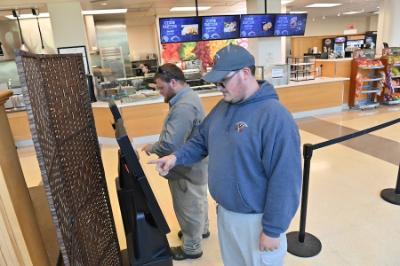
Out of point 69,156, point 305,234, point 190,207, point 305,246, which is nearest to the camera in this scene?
point 69,156

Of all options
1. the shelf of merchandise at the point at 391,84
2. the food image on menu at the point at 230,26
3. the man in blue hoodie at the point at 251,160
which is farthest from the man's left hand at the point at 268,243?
the shelf of merchandise at the point at 391,84

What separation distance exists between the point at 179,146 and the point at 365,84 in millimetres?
6784

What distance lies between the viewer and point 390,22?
763 cm

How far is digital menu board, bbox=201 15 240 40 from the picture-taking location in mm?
6184

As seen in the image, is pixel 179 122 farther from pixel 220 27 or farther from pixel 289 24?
pixel 289 24

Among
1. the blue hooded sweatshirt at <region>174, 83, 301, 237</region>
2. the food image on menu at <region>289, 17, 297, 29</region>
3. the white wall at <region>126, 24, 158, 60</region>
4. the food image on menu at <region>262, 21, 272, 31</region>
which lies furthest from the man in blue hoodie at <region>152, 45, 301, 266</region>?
the white wall at <region>126, 24, 158, 60</region>

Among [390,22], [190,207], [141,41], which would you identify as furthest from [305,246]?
[141,41]

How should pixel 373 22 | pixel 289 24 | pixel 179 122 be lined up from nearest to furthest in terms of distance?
pixel 179 122
pixel 289 24
pixel 373 22

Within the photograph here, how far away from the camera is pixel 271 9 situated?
6637 mm

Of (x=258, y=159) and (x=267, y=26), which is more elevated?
(x=267, y=26)

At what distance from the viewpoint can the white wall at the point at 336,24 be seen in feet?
47.6

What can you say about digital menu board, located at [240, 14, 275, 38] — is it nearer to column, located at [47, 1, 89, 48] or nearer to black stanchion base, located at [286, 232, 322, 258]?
column, located at [47, 1, 89, 48]

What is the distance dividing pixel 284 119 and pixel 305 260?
1.56 metres

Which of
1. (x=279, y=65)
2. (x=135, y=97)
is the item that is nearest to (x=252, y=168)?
(x=135, y=97)
